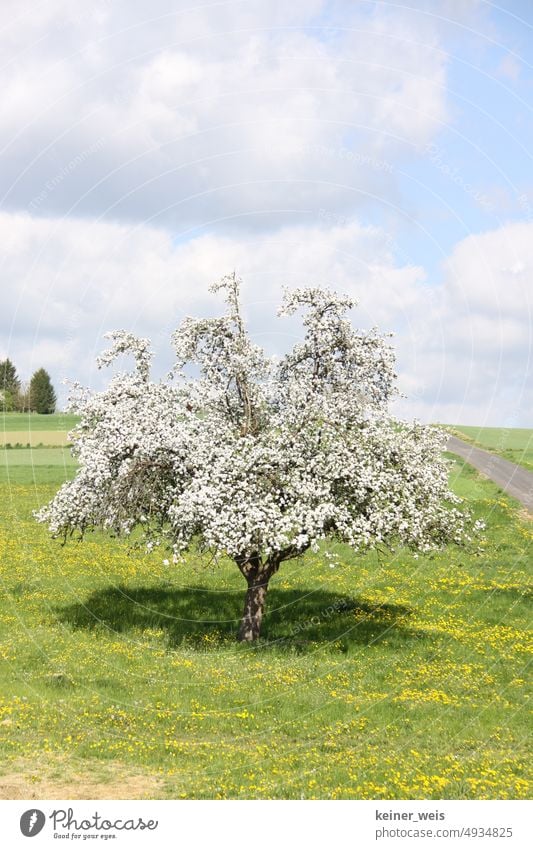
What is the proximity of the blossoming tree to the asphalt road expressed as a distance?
39.6 metres

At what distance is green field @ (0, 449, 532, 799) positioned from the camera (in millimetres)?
20062

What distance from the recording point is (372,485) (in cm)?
2895

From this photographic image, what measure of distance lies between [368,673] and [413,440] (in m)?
9.32

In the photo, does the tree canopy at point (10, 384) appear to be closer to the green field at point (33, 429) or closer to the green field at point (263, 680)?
the green field at point (33, 429)

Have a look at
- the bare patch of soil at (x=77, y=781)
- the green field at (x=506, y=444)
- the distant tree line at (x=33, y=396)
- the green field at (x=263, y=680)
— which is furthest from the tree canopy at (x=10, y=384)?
the bare patch of soil at (x=77, y=781)

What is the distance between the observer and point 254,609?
106 feet

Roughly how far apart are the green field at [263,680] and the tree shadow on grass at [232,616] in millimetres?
125

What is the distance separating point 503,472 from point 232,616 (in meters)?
56.6

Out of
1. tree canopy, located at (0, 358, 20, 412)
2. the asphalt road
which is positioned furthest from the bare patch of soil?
tree canopy, located at (0, 358, 20, 412)

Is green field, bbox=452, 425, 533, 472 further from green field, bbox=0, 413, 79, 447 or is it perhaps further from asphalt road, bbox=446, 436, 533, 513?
green field, bbox=0, 413, 79, 447

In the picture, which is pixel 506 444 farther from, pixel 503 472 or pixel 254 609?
pixel 254 609
